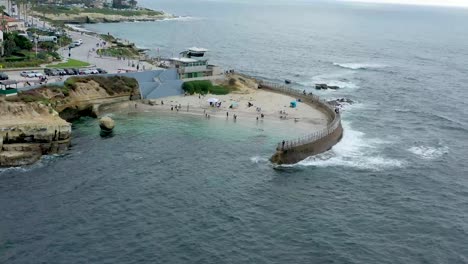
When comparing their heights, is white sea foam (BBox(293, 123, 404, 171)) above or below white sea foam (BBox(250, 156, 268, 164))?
above

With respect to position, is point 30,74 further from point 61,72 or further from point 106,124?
point 106,124

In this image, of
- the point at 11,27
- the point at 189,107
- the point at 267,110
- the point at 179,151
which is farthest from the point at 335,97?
the point at 11,27

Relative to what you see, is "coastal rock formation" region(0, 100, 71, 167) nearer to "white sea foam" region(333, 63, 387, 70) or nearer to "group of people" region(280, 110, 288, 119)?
"group of people" region(280, 110, 288, 119)

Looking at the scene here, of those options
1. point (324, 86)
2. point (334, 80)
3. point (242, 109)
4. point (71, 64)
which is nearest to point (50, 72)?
point (71, 64)

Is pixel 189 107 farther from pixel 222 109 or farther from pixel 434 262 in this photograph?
pixel 434 262

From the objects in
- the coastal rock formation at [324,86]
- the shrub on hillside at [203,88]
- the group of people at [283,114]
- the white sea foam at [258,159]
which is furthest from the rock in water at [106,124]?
the coastal rock formation at [324,86]

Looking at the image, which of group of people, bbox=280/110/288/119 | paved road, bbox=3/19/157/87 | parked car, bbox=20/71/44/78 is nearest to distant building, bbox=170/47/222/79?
paved road, bbox=3/19/157/87
